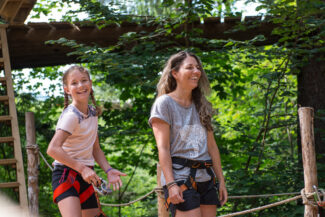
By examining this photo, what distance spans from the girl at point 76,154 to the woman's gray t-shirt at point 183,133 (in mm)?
400

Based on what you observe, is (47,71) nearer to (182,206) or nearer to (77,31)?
(77,31)

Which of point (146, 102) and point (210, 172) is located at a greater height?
point (146, 102)

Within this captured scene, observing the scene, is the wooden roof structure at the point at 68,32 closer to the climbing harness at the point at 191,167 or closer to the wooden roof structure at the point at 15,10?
the wooden roof structure at the point at 15,10

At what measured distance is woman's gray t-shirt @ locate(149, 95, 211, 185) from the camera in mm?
2622

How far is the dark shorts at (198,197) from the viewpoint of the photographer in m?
2.54

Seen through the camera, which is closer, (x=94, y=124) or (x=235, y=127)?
(x=94, y=124)

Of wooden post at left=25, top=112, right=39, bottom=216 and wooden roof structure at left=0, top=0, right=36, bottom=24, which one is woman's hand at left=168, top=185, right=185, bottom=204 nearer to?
wooden post at left=25, top=112, right=39, bottom=216

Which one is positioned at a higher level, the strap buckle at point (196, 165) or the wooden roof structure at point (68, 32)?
the wooden roof structure at point (68, 32)

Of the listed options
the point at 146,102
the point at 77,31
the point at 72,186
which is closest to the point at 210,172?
the point at 72,186

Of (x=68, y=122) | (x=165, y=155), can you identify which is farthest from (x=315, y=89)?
(x=68, y=122)

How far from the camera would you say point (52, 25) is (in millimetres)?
6289

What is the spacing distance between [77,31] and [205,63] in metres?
1.99

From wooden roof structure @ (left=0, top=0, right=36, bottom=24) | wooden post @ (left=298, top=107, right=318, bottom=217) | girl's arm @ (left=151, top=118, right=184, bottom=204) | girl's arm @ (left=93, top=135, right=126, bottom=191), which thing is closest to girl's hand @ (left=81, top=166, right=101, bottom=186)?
girl's arm @ (left=93, top=135, right=126, bottom=191)

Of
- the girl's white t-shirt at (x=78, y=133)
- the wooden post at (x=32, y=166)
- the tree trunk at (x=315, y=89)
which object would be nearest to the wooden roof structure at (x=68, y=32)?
the tree trunk at (x=315, y=89)
